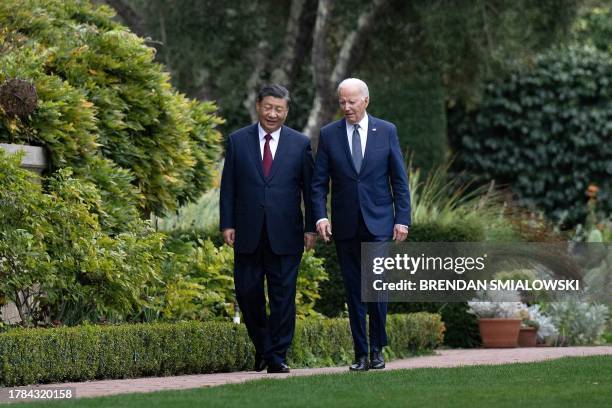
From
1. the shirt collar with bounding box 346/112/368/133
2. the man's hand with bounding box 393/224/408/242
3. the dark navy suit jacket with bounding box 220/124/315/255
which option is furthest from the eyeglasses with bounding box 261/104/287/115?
the man's hand with bounding box 393/224/408/242

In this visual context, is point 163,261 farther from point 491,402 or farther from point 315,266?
point 491,402

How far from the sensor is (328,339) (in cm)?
1004

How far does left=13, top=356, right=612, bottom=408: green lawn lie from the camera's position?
652 centimetres

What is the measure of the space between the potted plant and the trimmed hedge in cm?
270

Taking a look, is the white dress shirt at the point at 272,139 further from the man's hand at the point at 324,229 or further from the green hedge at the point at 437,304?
the green hedge at the point at 437,304

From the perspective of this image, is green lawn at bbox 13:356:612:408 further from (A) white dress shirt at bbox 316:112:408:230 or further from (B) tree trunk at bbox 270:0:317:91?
(B) tree trunk at bbox 270:0:317:91

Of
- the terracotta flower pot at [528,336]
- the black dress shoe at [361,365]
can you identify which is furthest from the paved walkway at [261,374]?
the terracotta flower pot at [528,336]

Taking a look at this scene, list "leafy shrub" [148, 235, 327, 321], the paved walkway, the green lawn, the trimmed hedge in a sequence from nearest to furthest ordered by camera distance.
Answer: the green lawn
the paved walkway
the trimmed hedge
"leafy shrub" [148, 235, 327, 321]

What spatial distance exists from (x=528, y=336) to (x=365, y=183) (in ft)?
17.1

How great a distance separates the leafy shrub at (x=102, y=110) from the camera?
9969 mm

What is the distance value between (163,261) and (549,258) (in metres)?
5.83

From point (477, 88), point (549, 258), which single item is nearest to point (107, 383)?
point (549, 258)

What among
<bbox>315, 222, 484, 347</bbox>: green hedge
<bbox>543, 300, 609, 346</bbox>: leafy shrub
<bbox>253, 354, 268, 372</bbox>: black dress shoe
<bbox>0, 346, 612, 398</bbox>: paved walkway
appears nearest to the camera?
<bbox>0, 346, 612, 398</bbox>: paved walkway

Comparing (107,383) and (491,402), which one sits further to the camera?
(107,383)
